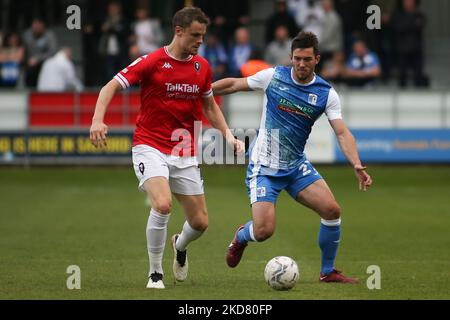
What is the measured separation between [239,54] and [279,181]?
1374 centimetres

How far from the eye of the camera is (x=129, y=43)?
24000 mm

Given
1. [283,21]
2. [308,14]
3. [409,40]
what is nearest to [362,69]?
[409,40]

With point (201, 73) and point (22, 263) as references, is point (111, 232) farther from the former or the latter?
point (201, 73)

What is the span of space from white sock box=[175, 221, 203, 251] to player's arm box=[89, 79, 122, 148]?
1.35 meters

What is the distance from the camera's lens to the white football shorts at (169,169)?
9523mm

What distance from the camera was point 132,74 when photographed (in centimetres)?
953

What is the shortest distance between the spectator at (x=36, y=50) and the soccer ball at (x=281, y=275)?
1572cm

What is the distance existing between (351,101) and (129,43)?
16.7 ft

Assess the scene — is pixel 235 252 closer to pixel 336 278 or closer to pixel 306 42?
pixel 336 278

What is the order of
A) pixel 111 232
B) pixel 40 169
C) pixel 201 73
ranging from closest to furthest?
pixel 201 73
pixel 111 232
pixel 40 169

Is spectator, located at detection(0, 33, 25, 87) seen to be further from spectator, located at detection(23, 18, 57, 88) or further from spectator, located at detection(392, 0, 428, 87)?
spectator, located at detection(392, 0, 428, 87)

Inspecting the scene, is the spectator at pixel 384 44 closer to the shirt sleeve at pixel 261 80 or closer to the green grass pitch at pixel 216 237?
the green grass pitch at pixel 216 237

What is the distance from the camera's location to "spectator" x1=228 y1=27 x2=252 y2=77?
23500 mm

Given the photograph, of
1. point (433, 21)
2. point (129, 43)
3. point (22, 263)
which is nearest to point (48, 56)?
point (129, 43)
